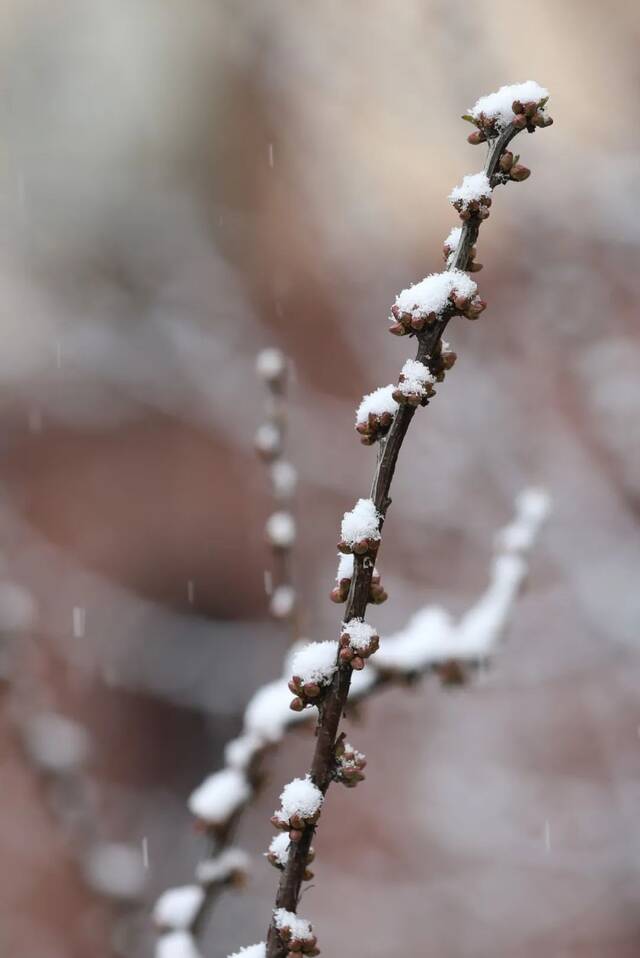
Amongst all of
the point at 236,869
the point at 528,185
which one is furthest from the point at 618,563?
the point at 236,869

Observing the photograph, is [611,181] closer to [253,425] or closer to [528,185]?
[528,185]

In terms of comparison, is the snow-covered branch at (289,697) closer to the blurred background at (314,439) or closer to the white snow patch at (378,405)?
the white snow patch at (378,405)

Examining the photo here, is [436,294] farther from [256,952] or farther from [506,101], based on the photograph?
[256,952]

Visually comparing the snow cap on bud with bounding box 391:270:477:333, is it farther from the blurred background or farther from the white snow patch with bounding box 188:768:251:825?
the blurred background

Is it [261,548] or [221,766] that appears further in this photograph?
[261,548]

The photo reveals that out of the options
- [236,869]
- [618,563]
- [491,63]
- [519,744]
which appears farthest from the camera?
[519,744]

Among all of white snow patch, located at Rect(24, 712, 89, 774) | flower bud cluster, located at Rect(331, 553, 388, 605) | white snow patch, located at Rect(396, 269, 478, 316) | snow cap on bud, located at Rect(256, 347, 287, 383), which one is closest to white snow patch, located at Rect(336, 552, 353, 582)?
flower bud cluster, located at Rect(331, 553, 388, 605)

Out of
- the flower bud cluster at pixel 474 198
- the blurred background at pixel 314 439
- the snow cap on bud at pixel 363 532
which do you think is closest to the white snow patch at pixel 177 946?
the snow cap on bud at pixel 363 532
